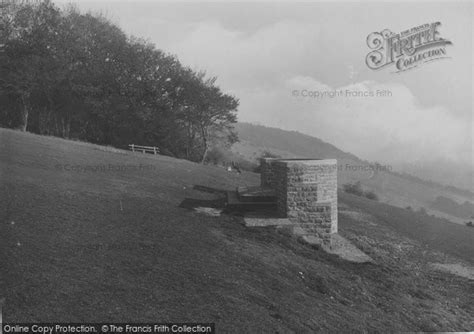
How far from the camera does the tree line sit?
3297 centimetres

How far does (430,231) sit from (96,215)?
16.9m

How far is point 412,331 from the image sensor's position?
8.70 m

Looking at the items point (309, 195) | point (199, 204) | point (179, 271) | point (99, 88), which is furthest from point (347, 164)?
point (179, 271)

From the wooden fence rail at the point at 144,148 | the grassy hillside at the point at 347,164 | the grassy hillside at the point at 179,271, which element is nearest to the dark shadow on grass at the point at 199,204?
the grassy hillside at the point at 179,271

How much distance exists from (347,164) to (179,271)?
59.9 m

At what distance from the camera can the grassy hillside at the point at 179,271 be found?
7.07 meters

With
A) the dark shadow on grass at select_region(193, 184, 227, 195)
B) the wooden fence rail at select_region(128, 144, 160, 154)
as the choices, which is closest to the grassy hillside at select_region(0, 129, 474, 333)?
the dark shadow on grass at select_region(193, 184, 227, 195)

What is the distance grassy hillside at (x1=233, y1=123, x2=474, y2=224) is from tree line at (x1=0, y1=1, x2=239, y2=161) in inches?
640

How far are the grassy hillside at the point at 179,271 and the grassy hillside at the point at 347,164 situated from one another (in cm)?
3926

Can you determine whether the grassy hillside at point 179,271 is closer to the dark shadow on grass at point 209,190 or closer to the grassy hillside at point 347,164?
the dark shadow on grass at point 209,190

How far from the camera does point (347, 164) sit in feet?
215

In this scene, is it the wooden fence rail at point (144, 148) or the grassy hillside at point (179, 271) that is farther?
the wooden fence rail at point (144, 148)

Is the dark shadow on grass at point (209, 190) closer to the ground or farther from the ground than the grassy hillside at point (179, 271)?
farther from the ground

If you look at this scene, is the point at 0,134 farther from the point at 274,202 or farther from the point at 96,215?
the point at 274,202
